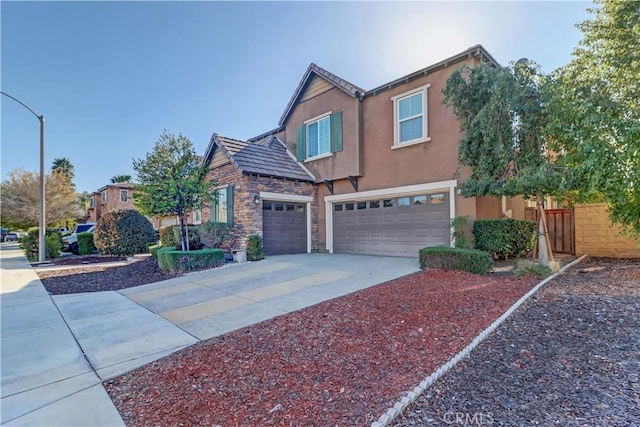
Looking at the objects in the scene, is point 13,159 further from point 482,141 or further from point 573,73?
point 573,73

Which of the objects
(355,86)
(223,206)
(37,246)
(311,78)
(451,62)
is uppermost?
(311,78)

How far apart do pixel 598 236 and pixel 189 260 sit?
531 inches

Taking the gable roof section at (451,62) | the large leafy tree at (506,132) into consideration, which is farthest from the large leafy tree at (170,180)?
the large leafy tree at (506,132)

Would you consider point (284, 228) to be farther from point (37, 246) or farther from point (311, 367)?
point (37, 246)

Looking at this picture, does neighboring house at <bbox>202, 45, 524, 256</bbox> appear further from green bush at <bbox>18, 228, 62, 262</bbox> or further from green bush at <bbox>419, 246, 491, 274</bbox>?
green bush at <bbox>18, 228, 62, 262</bbox>

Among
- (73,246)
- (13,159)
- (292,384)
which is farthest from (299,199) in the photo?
(13,159)

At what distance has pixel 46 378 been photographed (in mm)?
3303

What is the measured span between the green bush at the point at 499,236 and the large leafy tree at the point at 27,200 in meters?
28.9

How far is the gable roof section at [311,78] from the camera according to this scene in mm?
12067

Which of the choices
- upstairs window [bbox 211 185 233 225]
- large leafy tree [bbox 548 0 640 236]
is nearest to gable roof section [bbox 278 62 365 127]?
upstairs window [bbox 211 185 233 225]

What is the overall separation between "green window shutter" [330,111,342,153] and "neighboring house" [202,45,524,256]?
1.6 inches

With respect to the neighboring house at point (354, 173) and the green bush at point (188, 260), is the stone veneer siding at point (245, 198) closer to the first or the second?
the neighboring house at point (354, 173)

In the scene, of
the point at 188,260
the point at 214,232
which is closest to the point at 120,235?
the point at 214,232

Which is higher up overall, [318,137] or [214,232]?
[318,137]
